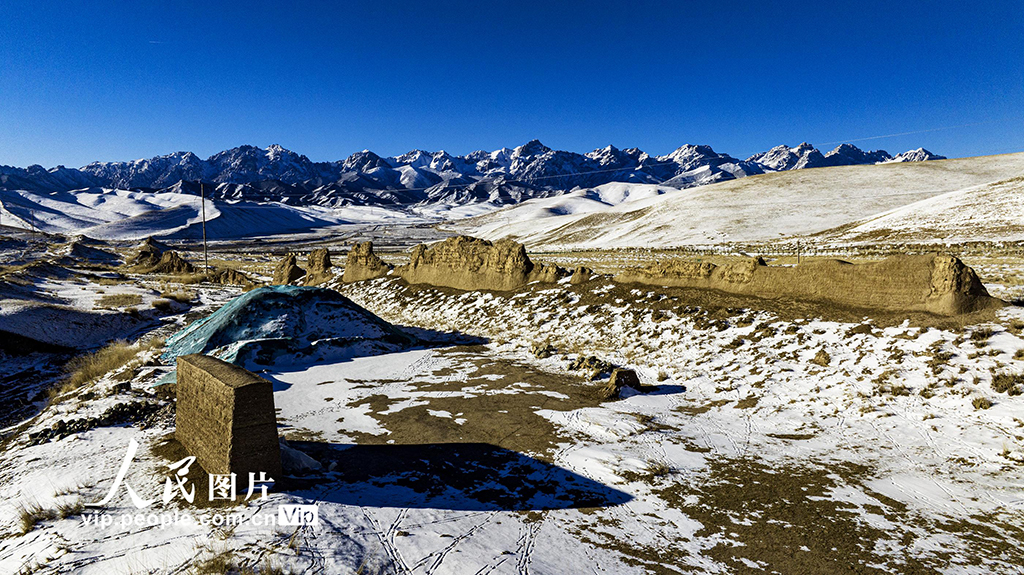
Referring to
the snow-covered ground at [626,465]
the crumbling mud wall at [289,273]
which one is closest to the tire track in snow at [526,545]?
the snow-covered ground at [626,465]

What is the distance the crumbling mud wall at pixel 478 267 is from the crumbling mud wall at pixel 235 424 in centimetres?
1579

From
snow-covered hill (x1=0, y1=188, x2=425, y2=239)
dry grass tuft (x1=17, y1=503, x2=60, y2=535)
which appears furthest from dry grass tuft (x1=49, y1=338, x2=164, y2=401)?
snow-covered hill (x1=0, y1=188, x2=425, y2=239)

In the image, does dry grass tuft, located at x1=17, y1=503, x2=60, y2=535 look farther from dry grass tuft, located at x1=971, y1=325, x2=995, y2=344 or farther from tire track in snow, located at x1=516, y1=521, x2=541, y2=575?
dry grass tuft, located at x1=971, y1=325, x2=995, y2=344

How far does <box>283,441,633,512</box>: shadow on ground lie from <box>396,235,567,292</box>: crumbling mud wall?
14.0 m

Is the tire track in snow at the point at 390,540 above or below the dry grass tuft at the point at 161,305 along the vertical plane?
above

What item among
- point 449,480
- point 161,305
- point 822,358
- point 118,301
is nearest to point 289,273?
point 161,305

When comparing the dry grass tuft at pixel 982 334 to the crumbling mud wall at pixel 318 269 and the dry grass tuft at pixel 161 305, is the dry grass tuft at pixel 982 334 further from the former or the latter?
the dry grass tuft at pixel 161 305

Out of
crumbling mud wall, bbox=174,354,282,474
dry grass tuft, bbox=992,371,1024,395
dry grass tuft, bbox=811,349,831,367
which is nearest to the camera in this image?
crumbling mud wall, bbox=174,354,282,474

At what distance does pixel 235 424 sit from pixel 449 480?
10.8 feet

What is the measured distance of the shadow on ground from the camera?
7102 mm

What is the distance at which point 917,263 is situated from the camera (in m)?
12.6

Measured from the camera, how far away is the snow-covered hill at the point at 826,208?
1919 inches

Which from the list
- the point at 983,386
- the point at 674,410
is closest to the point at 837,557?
the point at 674,410

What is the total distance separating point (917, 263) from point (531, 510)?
12275 mm
